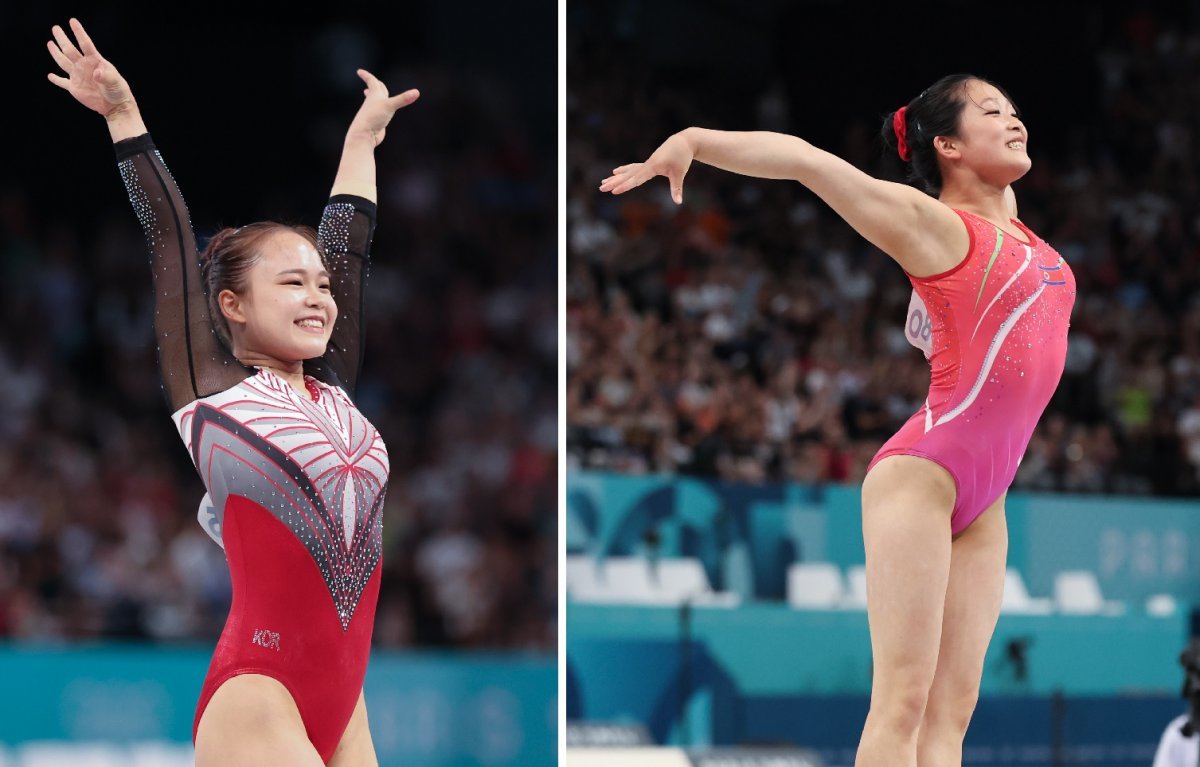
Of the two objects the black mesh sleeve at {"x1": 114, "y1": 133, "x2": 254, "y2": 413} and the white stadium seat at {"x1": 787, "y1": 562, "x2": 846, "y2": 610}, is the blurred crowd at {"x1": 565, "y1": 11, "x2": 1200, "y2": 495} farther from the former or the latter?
the black mesh sleeve at {"x1": 114, "y1": 133, "x2": 254, "y2": 413}

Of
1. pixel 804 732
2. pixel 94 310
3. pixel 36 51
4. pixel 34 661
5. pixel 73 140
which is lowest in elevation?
pixel 804 732

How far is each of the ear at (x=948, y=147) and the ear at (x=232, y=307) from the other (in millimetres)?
1909

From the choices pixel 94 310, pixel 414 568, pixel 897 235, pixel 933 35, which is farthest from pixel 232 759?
pixel 933 35

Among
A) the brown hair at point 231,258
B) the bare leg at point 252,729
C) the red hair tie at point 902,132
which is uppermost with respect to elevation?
the red hair tie at point 902,132

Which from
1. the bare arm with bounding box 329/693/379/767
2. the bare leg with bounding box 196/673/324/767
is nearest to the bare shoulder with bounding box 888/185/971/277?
the bare arm with bounding box 329/693/379/767

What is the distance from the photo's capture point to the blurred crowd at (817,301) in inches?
393

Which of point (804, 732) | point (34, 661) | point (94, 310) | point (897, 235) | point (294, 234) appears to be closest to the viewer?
point (294, 234)

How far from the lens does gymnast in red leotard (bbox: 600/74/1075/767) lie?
11.4 ft

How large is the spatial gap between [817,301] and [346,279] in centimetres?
875

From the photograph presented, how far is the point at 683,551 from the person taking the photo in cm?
860

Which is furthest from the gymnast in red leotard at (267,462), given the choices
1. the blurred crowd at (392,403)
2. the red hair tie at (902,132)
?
the blurred crowd at (392,403)

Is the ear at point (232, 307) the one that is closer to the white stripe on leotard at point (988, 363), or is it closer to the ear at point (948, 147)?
the white stripe on leotard at point (988, 363)

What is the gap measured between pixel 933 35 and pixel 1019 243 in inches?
434

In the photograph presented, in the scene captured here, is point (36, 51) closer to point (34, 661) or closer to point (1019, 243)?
point (34, 661)
